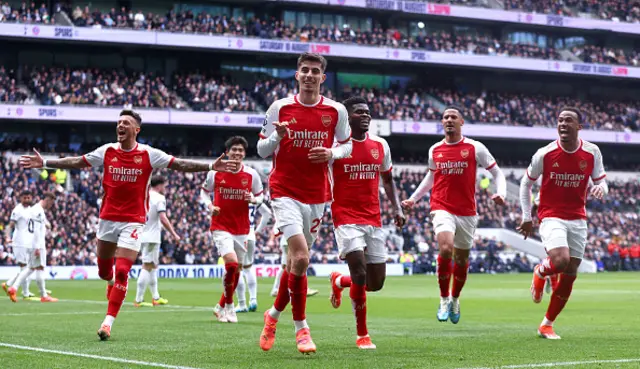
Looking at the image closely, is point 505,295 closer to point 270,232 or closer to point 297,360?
point 297,360

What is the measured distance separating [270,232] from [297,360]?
38.7 meters

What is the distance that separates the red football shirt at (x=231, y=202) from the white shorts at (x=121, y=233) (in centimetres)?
338

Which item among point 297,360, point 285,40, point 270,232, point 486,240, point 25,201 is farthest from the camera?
point 285,40

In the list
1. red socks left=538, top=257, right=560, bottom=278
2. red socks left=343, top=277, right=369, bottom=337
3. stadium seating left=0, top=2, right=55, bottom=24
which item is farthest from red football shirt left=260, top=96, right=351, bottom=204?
stadium seating left=0, top=2, right=55, bottom=24

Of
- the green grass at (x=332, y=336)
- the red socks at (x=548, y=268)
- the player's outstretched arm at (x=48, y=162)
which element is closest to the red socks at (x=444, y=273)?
the green grass at (x=332, y=336)

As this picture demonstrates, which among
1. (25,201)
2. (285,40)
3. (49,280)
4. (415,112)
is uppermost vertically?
(285,40)

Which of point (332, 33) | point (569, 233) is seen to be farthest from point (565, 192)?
point (332, 33)

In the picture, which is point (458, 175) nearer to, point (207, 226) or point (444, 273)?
point (444, 273)

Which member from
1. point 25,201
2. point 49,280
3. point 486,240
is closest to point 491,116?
point 486,240

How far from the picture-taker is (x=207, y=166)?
37.7ft

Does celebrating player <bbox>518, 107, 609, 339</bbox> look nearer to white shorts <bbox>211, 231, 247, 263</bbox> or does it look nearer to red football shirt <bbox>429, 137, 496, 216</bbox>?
red football shirt <bbox>429, 137, 496, 216</bbox>

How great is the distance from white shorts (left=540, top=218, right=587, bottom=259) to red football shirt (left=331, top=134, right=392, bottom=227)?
2.35m

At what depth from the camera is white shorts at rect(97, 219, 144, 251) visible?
12.4m

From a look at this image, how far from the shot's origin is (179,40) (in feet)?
184
